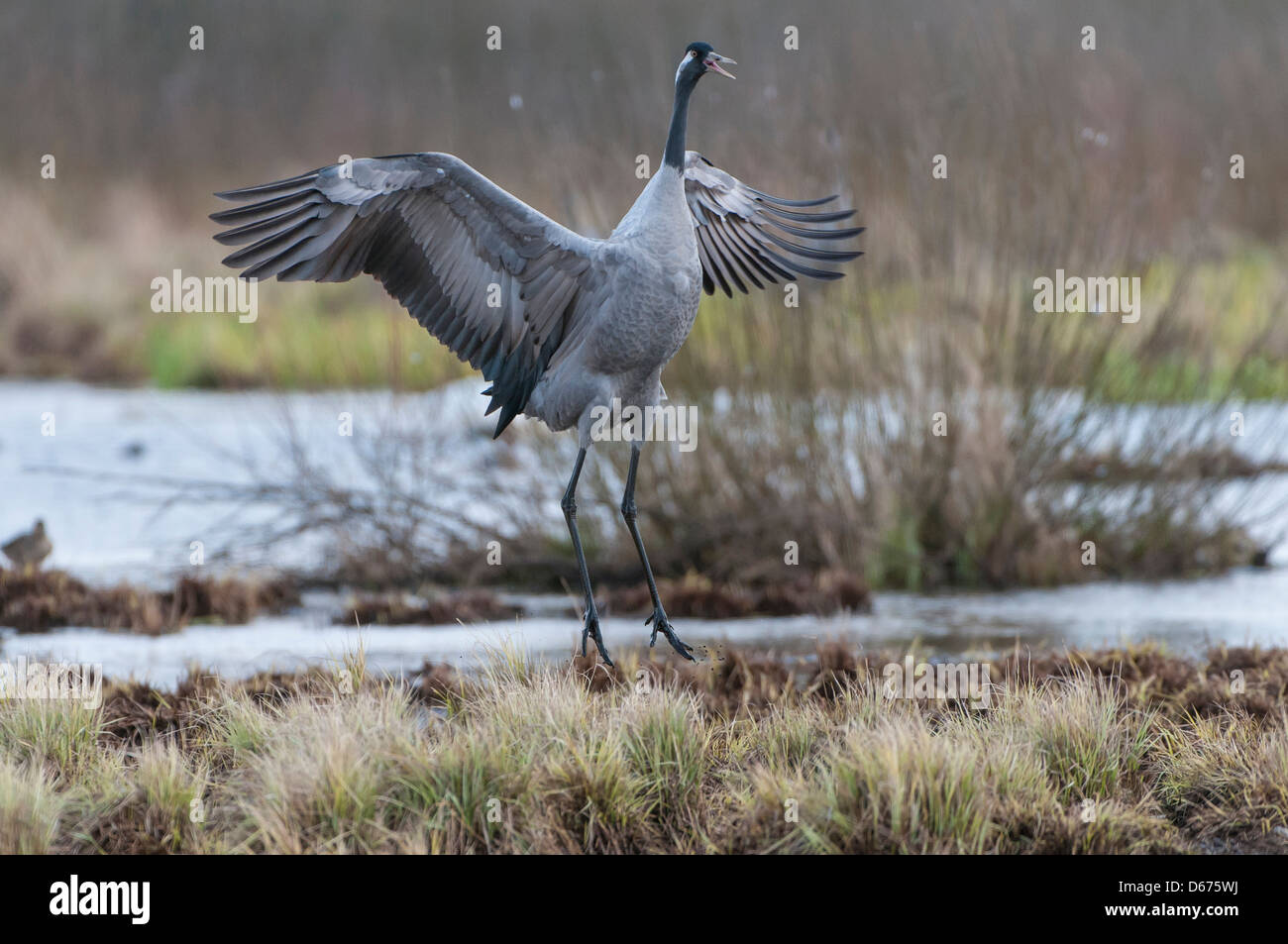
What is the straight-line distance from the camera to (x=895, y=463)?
8531mm

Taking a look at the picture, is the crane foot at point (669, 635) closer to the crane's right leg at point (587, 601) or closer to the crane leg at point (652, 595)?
the crane leg at point (652, 595)

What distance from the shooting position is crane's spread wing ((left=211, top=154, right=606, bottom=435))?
5164mm

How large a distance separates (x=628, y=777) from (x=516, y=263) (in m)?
2.06

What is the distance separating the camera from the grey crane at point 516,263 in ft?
17.0

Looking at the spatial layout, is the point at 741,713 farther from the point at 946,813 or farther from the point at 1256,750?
the point at 1256,750

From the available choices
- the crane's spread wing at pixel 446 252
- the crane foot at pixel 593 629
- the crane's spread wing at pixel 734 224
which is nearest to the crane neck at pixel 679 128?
the crane's spread wing at pixel 446 252

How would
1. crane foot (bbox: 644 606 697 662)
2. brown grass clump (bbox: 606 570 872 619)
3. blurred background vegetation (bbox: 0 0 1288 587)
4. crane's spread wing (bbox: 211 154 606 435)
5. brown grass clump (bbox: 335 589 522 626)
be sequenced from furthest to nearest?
blurred background vegetation (bbox: 0 0 1288 587)
brown grass clump (bbox: 606 570 872 619)
brown grass clump (bbox: 335 589 522 626)
crane foot (bbox: 644 606 697 662)
crane's spread wing (bbox: 211 154 606 435)

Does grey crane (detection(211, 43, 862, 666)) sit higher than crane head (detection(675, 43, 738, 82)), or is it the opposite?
crane head (detection(675, 43, 738, 82))

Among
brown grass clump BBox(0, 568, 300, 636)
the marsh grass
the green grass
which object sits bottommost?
the marsh grass

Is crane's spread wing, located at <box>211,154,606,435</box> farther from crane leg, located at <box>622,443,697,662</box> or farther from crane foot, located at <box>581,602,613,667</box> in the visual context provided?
crane foot, located at <box>581,602,613,667</box>

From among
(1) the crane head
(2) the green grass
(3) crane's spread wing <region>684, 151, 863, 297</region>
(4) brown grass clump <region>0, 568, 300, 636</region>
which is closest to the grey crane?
(1) the crane head

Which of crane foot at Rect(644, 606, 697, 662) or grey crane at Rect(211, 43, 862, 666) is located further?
crane foot at Rect(644, 606, 697, 662)

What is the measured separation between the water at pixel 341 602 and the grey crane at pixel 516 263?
1.05 m

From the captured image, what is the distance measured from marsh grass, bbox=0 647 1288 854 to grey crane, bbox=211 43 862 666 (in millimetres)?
947
